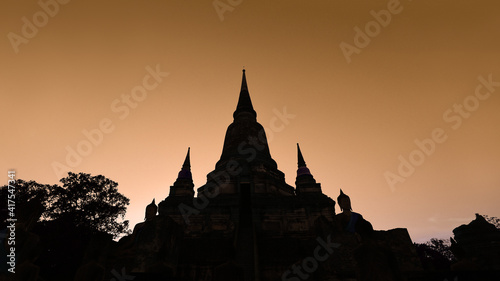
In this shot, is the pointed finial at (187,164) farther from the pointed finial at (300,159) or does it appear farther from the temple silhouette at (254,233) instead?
the pointed finial at (300,159)

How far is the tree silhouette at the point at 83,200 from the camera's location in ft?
72.0

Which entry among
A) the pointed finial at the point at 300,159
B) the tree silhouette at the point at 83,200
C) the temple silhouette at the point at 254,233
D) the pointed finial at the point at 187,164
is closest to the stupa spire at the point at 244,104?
the temple silhouette at the point at 254,233

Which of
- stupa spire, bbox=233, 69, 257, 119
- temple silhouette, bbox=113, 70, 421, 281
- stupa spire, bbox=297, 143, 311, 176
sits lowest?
temple silhouette, bbox=113, 70, 421, 281

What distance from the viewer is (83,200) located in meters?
24.2

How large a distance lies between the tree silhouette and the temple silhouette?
9.19m

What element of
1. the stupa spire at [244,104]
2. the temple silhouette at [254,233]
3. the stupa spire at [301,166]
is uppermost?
the stupa spire at [244,104]

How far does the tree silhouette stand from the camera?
72.0ft

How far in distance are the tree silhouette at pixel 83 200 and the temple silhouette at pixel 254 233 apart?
9.19m

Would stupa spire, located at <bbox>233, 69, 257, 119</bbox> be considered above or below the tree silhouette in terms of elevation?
above

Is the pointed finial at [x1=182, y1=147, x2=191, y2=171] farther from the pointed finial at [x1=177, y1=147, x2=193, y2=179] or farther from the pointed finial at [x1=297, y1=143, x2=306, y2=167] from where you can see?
the pointed finial at [x1=297, y1=143, x2=306, y2=167]

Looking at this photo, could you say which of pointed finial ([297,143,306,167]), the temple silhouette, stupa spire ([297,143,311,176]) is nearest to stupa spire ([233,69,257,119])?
the temple silhouette

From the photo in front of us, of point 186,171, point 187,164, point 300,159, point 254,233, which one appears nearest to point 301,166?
point 300,159

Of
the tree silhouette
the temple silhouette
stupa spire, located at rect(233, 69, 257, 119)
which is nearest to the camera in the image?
the temple silhouette

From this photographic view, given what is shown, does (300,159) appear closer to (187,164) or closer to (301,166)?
(301,166)
